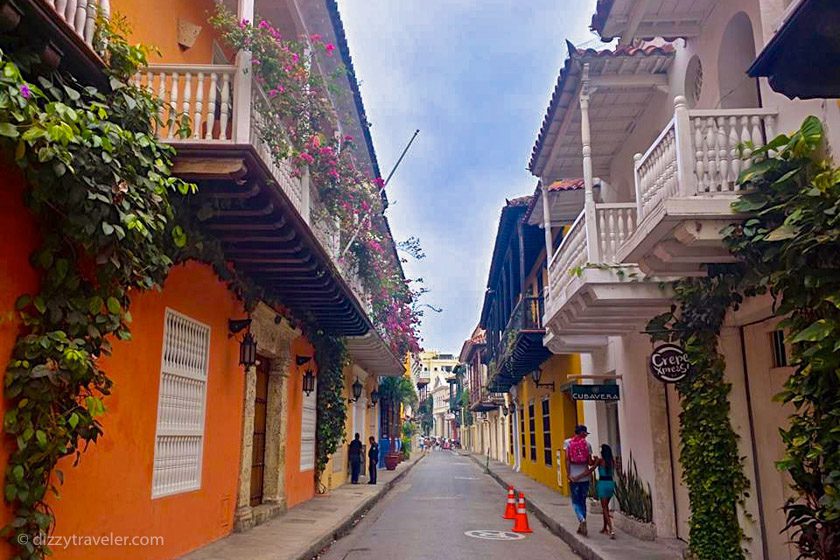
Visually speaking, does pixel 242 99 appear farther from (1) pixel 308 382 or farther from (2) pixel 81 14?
(1) pixel 308 382

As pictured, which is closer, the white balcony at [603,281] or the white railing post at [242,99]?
the white railing post at [242,99]

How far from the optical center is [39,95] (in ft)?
14.5

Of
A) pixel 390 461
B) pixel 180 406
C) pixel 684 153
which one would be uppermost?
pixel 684 153

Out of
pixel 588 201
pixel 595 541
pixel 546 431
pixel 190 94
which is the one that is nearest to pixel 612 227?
pixel 588 201

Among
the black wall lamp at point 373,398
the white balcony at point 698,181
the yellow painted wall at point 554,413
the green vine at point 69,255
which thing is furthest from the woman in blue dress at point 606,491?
the black wall lamp at point 373,398

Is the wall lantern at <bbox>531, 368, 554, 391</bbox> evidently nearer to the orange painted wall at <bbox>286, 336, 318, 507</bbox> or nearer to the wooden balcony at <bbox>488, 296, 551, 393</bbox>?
the wooden balcony at <bbox>488, 296, 551, 393</bbox>

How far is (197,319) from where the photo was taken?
27.6 ft

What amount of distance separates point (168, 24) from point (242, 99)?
7.32 ft

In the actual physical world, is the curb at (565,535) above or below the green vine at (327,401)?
below

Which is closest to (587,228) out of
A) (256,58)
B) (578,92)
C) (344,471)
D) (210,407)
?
(578,92)

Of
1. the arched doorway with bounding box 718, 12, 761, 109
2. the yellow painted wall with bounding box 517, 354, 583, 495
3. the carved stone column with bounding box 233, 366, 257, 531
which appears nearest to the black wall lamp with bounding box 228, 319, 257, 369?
the carved stone column with bounding box 233, 366, 257, 531

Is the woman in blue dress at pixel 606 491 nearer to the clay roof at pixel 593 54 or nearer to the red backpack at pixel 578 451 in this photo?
the red backpack at pixel 578 451

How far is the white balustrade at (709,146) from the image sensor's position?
6406 mm

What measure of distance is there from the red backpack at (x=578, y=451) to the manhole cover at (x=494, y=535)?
5.63 ft
